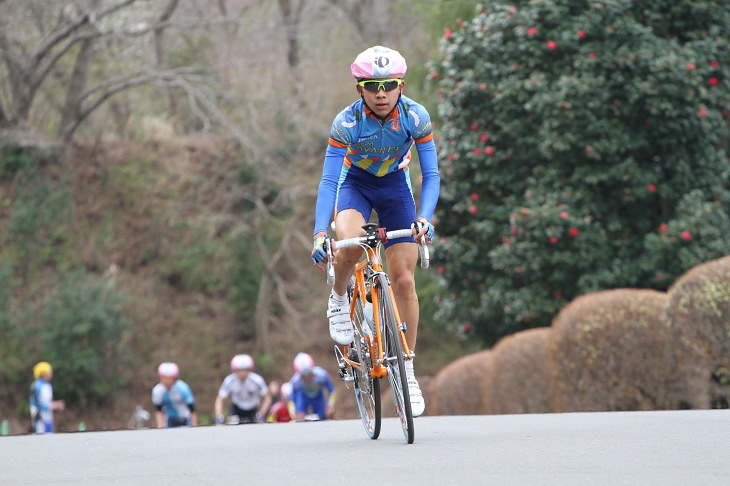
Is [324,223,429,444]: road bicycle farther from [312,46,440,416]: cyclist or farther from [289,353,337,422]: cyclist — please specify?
[289,353,337,422]: cyclist

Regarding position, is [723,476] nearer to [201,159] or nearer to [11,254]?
[11,254]

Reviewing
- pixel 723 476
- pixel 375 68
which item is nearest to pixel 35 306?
pixel 375 68

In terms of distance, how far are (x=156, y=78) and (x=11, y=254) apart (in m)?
7.28

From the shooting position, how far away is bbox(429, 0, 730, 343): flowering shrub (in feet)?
66.9

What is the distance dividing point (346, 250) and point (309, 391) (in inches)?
412

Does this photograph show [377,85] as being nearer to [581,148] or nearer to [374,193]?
[374,193]

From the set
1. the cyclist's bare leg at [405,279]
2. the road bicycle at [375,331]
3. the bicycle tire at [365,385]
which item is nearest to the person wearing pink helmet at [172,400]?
the bicycle tire at [365,385]

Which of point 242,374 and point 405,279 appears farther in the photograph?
point 242,374

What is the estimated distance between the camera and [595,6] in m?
20.7

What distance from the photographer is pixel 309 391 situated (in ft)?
62.5

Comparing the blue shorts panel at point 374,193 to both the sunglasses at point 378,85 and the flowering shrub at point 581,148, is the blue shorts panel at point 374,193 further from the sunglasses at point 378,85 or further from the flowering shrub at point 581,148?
the flowering shrub at point 581,148

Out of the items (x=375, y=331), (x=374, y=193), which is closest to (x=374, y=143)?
(x=374, y=193)

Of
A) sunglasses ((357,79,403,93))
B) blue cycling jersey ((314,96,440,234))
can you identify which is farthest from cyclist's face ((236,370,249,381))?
sunglasses ((357,79,403,93))

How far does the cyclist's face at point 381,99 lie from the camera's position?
8.34 meters
